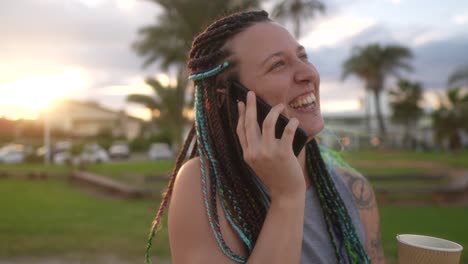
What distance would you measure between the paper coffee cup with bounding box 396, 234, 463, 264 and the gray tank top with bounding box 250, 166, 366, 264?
0.27 meters

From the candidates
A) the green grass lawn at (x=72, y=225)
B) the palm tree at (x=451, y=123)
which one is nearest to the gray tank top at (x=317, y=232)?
the green grass lawn at (x=72, y=225)

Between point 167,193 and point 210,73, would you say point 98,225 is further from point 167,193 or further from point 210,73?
point 210,73

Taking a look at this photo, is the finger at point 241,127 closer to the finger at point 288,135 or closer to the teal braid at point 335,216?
the finger at point 288,135

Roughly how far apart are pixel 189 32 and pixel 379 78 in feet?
103

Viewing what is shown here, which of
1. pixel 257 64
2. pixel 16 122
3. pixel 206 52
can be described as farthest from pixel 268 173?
pixel 16 122

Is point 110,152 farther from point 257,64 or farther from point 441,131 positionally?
point 257,64

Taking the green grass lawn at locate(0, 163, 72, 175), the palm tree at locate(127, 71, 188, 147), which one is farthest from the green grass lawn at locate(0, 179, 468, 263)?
the palm tree at locate(127, 71, 188, 147)

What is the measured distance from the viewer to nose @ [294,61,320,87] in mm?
1449

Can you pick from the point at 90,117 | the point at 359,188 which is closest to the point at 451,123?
the point at 359,188

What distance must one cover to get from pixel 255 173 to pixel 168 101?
2140cm

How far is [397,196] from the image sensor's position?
9.99 meters

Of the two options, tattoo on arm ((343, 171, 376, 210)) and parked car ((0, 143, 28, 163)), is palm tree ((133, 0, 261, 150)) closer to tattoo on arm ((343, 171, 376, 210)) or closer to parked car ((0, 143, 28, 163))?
parked car ((0, 143, 28, 163))

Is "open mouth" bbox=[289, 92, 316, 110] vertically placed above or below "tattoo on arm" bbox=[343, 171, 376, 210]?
above

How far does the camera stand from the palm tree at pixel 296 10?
16.8 metres
